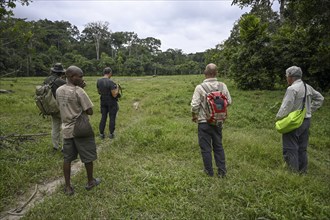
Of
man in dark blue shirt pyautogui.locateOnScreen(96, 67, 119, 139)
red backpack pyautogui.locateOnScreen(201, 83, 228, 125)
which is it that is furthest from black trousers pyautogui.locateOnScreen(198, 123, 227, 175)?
man in dark blue shirt pyautogui.locateOnScreen(96, 67, 119, 139)

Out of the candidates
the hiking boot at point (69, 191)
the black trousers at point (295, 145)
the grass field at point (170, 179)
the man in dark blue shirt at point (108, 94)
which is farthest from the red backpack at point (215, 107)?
the man in dark blue shirt at point (108, 94)

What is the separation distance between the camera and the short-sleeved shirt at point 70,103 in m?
3.18

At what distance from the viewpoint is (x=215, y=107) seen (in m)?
3.45

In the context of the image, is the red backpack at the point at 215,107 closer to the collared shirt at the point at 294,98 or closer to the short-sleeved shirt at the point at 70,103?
the collared shirt at the point at 294,98

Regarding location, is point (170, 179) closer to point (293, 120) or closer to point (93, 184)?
point (93, 184)

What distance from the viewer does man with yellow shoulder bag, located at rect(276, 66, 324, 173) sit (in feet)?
11.8

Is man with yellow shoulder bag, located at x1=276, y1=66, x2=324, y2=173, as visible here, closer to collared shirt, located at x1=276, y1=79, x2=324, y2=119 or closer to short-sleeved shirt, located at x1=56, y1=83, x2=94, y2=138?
collared shirt, located at x1=276, y1=79, x2=324, y2=119

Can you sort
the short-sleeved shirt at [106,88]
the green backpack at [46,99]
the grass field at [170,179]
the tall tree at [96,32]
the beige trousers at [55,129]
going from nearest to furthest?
the grass field at [170,179], the green backpack at [46,99], the beige trousers at [55,129], the short-sleeved shirt at [106,88], the tall tree at [96,32]

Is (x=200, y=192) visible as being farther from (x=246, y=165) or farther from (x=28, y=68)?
(x=28, y=68)

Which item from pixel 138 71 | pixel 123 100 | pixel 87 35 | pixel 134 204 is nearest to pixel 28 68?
pixel 138 71

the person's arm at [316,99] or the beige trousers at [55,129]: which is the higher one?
the person's arm at [316,99]

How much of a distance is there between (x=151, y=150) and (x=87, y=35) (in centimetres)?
7256

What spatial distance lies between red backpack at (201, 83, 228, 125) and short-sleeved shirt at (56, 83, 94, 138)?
1887 millimetres

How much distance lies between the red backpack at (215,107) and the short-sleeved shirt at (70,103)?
6.19ft
